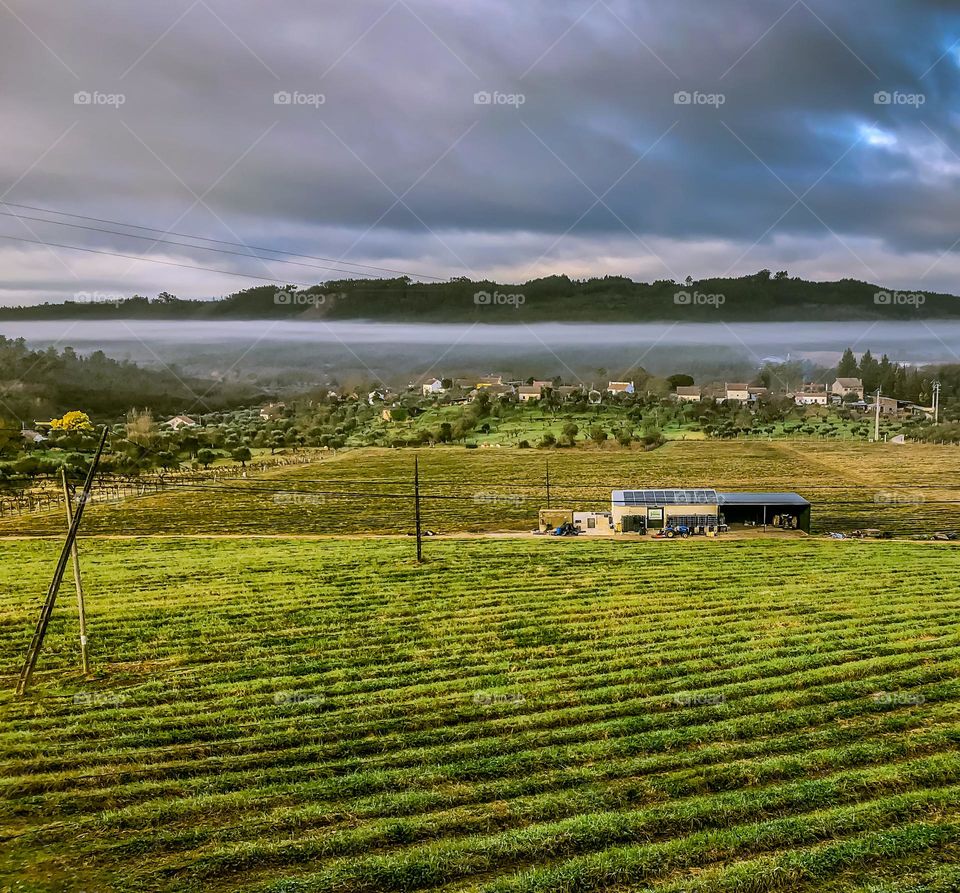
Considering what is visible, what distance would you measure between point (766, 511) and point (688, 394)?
9484 cm

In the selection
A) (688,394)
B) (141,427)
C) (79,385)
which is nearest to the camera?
(141,427)

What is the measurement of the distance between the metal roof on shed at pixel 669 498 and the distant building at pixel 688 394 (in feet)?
289

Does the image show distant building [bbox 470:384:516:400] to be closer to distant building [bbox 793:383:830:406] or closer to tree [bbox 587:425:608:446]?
tree [bbox 587:425:608:446]

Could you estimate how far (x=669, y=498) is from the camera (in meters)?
39.5

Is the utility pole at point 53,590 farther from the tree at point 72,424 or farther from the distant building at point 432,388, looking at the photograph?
the distant building at point 432,388

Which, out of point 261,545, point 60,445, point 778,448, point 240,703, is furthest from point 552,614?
point 778,448

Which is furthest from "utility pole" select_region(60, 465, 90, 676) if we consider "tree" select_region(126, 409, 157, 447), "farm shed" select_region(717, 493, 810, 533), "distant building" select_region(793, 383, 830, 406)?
"distant building" select_region(793, 383, 830, 406)

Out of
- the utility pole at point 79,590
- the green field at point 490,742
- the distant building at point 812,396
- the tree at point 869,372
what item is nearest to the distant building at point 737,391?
the distant building at point 812,396

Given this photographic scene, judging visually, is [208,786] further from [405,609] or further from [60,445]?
[60,445]

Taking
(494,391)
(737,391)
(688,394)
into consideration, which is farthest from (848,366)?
(494,391)

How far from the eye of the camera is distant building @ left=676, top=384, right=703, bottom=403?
125750 millimetres

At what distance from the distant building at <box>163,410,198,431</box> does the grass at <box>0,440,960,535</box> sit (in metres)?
19.4

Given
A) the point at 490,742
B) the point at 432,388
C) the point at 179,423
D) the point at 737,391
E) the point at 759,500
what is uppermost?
the point at 432,388

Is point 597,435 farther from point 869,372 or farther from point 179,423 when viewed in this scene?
point 869,372
